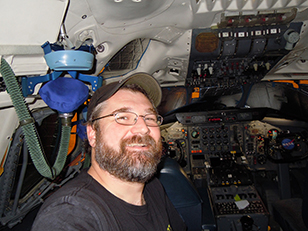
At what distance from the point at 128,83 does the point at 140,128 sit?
0.42 meters

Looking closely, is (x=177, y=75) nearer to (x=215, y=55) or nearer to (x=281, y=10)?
(x=215, y=55)

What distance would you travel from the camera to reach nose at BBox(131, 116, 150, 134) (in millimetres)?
1135

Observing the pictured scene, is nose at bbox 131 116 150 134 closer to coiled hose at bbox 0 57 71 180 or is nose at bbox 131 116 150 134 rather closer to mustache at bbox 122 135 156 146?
mustache at bbox 122 135 156 146

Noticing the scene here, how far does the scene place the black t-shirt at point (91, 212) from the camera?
783mm

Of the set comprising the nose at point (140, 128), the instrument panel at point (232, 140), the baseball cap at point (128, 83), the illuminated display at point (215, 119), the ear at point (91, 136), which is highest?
the baseball cap at point (128, 83)

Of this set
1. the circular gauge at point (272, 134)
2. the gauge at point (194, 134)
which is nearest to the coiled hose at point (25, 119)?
the gauge at point (194, 134)

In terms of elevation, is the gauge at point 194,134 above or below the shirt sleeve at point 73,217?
below

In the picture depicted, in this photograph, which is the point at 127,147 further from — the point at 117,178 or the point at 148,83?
the point at 148,83

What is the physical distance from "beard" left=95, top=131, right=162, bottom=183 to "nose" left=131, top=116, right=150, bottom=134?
34 mm

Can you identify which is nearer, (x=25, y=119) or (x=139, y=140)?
(x=139, y=140)

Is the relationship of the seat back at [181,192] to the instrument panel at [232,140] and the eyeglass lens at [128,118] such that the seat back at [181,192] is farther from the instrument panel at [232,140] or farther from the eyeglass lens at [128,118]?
the instrument panel at [232,140]

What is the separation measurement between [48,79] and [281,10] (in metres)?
2.62

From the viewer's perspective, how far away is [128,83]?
56.1 inches

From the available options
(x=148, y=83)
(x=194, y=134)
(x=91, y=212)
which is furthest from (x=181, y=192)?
(x=194, y=134)
